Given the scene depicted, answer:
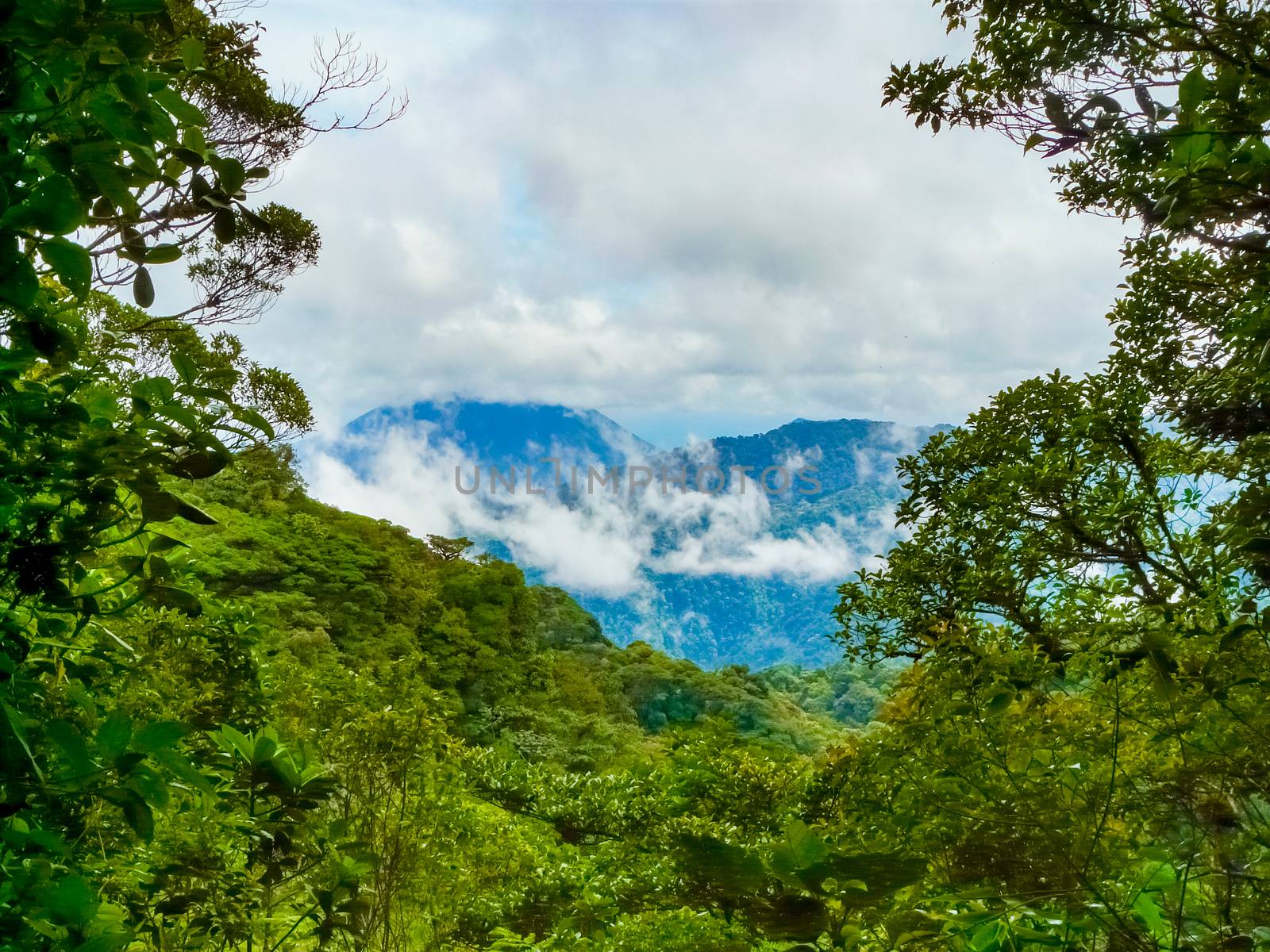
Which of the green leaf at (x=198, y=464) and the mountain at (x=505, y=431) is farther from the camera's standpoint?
the mountain at (x=505, y=431)

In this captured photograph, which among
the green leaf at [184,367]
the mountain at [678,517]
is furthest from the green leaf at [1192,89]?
the mountain at [678,517]

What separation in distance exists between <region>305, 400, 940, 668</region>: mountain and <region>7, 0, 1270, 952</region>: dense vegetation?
4340cm

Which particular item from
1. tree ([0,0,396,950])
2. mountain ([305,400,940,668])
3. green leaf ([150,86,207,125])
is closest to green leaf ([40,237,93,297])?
tree ([0,0,396,950])

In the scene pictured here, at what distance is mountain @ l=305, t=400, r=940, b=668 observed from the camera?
4875 cm

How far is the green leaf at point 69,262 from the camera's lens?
16.7 inches

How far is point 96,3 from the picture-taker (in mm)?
441

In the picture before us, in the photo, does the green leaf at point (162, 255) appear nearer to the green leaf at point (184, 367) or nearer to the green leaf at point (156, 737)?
the green leaf at point (184, 367)

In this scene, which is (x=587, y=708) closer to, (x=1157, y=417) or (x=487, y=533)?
(x=1157, y=417)

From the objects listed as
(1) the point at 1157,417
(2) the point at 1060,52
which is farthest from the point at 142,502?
(1) the point at 1157,417

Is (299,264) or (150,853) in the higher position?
(299,264)

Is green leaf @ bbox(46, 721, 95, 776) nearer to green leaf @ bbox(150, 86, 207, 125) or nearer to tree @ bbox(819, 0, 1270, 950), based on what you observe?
green leaf @ bbox(150, 86, 207, 125)

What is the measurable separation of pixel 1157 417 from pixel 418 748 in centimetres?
301

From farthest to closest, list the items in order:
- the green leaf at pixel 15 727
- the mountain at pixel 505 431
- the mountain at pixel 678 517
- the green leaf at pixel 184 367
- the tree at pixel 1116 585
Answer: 1. the mountain at pixel 678 517
2. the mountain at pixel 505 431
3. the tree at pixel 1116 585
4. the green leaf at pixel 184 367
5. the green leaf at pixel 15 727

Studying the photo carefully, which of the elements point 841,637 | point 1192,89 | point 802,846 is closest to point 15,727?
point 802,846
